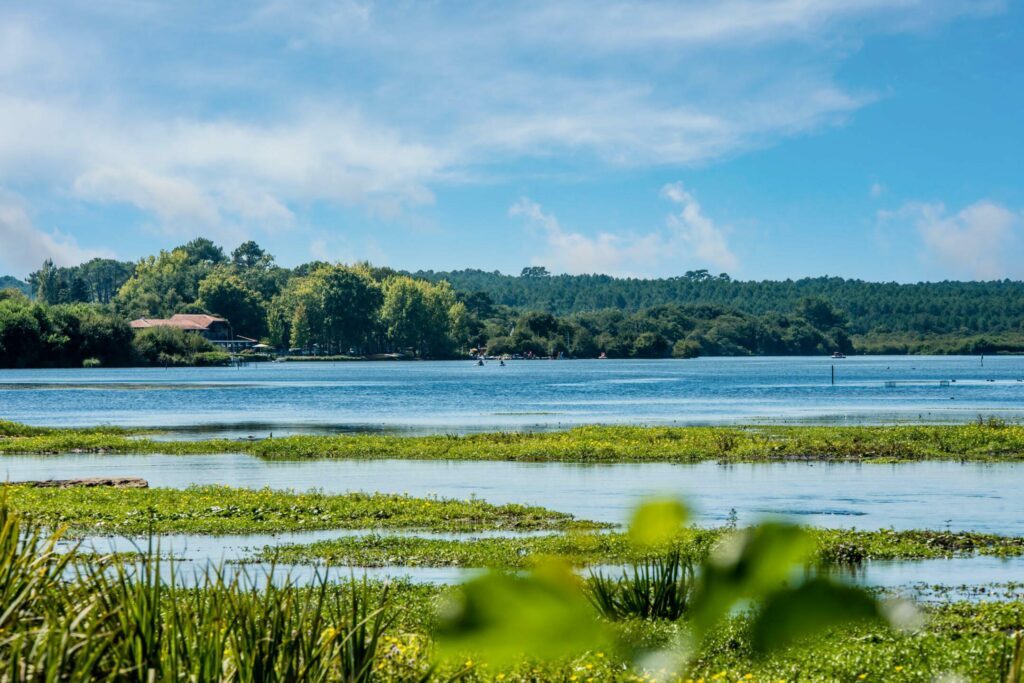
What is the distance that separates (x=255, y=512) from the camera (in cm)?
2791

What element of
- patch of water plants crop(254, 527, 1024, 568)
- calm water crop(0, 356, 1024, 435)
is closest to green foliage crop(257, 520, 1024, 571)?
patch of water plants crop(254, 527, 1024, 568)

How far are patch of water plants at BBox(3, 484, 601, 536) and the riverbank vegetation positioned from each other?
14001mm

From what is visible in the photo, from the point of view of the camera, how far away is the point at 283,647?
5801 mm

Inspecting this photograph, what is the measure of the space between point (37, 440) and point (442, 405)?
40117 mm

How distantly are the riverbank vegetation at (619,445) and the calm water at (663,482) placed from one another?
160 cm

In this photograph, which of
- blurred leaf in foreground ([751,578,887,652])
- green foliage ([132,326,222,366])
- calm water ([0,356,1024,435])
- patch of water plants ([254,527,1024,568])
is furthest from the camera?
green foliage ([132,326,222,366])

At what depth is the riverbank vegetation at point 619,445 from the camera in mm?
43125

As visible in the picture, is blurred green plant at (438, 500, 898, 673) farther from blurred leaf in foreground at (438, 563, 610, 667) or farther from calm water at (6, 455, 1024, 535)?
calm water at (6, 455, 1024, 535)

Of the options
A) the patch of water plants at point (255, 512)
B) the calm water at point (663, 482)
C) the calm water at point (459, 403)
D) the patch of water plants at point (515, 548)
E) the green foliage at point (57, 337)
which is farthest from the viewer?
the green foliage at point (57, 337)

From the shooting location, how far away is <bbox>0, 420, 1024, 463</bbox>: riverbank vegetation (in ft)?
141

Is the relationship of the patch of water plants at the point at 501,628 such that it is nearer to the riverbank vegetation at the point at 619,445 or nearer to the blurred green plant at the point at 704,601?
the blurred green plant at the point at 704,601

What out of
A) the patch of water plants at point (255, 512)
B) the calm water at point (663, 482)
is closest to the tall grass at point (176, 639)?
the patch of water plants at point (255, 512)

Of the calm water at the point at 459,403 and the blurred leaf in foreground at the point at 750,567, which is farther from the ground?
the blurred leaf in foreground at the point at 750,567

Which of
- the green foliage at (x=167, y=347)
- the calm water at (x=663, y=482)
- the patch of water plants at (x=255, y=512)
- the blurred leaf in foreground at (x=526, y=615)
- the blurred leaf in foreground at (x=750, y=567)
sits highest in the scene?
the green foliage at (x=167, y=347)
